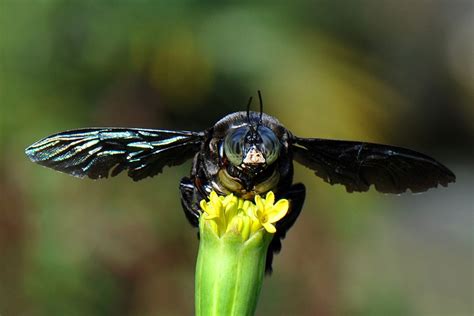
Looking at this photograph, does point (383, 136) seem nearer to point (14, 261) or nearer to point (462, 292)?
point (14, 261)

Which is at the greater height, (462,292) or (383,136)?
(383,136)

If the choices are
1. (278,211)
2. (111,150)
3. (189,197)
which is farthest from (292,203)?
(111,150)

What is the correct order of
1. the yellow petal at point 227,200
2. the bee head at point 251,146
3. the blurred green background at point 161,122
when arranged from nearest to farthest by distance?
the bee head at point 251,146
the yellow petal at point 227,200
the blurred green background at point 161,122

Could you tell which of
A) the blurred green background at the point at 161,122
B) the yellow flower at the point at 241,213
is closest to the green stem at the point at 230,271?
the yellow flower at the point at 241,213

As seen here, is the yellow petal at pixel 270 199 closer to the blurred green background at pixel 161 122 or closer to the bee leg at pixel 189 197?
the bee leg at pixel 189 197

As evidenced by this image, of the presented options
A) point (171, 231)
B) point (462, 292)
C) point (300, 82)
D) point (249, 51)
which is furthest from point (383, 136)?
point (462, 292)

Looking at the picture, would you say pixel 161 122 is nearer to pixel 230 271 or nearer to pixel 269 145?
pixel 230 271

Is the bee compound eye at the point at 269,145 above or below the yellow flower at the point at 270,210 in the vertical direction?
above
